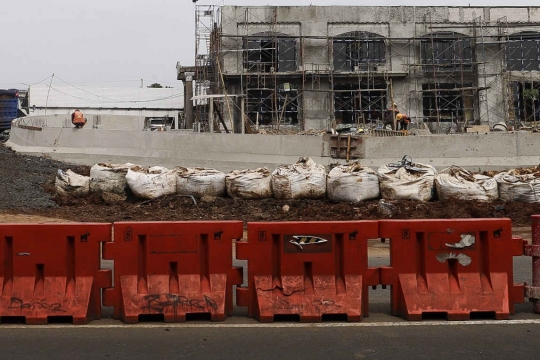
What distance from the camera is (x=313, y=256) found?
5871 millimetres

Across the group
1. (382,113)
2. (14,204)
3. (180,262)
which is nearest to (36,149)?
(14,204)

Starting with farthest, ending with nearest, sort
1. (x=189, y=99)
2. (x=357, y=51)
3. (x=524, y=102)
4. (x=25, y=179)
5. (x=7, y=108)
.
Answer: (x=189, y=99), (x=357, y=51), (x=524, y=102), (x=7, y=108), (x=25, y=179)

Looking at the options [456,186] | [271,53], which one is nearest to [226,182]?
[456,186]

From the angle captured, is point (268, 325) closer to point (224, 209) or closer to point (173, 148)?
point (224, 209)

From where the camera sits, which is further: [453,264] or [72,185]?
[72,185]

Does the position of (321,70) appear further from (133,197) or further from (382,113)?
(133,197)

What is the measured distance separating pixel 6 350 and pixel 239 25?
33666 millimetres

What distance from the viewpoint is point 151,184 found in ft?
55.7

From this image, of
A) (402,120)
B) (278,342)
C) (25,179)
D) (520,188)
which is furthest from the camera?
(402,120)

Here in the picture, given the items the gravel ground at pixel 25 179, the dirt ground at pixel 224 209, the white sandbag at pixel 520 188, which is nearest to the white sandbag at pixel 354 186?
the dirt ground at pixel 224 209

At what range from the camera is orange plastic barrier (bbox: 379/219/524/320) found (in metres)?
5.91

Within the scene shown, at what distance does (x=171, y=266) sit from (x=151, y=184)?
11.4 m

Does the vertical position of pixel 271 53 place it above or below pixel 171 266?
above

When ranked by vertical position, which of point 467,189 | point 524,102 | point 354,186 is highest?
point 524,102
